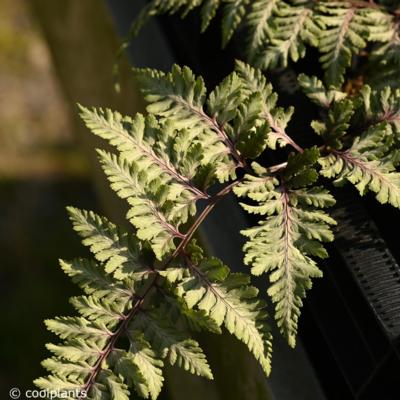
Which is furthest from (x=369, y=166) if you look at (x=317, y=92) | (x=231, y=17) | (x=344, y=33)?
(x=231, y=17)

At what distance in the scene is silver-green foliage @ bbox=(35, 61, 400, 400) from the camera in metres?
1.30

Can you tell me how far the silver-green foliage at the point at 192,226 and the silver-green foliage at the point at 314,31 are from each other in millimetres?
109

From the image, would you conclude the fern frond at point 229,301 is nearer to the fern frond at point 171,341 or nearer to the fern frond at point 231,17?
the fern frond at point 171,341

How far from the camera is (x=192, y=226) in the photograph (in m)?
1.37

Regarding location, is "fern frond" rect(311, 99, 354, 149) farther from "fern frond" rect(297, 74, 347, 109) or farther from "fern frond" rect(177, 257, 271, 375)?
"fern frond" rect(177, 257, 271, 375)

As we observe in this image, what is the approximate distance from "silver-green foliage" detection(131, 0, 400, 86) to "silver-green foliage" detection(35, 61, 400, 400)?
11 cm

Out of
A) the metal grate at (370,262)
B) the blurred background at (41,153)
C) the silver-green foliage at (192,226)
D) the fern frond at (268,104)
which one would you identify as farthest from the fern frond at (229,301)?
the blurred background at (41,153)

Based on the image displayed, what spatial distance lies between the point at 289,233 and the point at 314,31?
465mm

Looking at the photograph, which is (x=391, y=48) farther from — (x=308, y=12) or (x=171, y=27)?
(x=171, y=27)

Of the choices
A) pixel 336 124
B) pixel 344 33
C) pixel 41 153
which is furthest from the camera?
pixel 41 153

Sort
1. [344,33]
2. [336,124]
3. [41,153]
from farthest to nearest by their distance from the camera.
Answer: [41,153] → [344,33] → [336,124]

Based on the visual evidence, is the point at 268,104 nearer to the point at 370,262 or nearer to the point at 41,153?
the point at 370,262

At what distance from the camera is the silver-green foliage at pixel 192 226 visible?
4.26 ft

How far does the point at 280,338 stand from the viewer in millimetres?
1518
